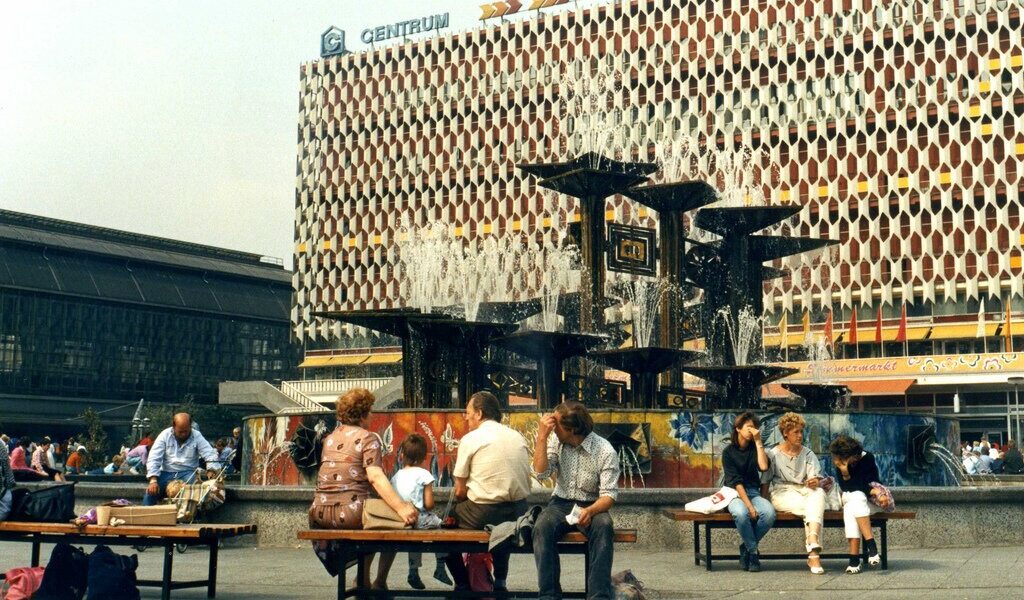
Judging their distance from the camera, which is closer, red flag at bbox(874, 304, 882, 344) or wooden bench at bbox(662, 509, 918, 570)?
wooden bench at bbox(662, 509, 918, 570)

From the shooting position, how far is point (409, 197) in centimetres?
8219

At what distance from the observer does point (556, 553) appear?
8031mm

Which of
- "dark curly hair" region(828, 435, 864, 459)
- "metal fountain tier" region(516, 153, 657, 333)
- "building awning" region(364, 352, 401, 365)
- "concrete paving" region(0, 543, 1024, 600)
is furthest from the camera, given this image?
"building awning" region(364, 352, 401, 365)

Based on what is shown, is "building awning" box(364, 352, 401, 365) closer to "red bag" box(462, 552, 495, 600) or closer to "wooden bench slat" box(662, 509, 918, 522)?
"wooden bench slat" box(662, 509, 918, 522)

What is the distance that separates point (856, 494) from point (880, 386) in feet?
183

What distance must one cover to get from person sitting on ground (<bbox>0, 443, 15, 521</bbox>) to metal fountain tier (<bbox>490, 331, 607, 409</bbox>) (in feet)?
33.7

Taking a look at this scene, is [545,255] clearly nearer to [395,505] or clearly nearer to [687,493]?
[687,493]

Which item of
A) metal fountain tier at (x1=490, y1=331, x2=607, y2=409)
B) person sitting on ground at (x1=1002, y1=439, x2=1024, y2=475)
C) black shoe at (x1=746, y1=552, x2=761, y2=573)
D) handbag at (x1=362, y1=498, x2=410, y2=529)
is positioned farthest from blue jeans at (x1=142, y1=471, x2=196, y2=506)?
person sitting on ground at (x1=1002, y1=439, x2=1024, y2=475)

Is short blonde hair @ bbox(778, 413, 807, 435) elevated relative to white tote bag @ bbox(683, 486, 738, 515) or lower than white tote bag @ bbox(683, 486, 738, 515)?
elevated

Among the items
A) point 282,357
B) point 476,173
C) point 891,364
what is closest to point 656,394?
point 891,364

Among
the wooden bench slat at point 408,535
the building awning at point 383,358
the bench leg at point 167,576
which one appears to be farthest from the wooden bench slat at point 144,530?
the building awning at point 383,358

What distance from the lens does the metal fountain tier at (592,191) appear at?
1991 cm

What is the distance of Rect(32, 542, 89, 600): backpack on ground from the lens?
823 centimetres

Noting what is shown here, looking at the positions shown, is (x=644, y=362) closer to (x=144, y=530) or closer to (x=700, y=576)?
(x=700, y=576)
